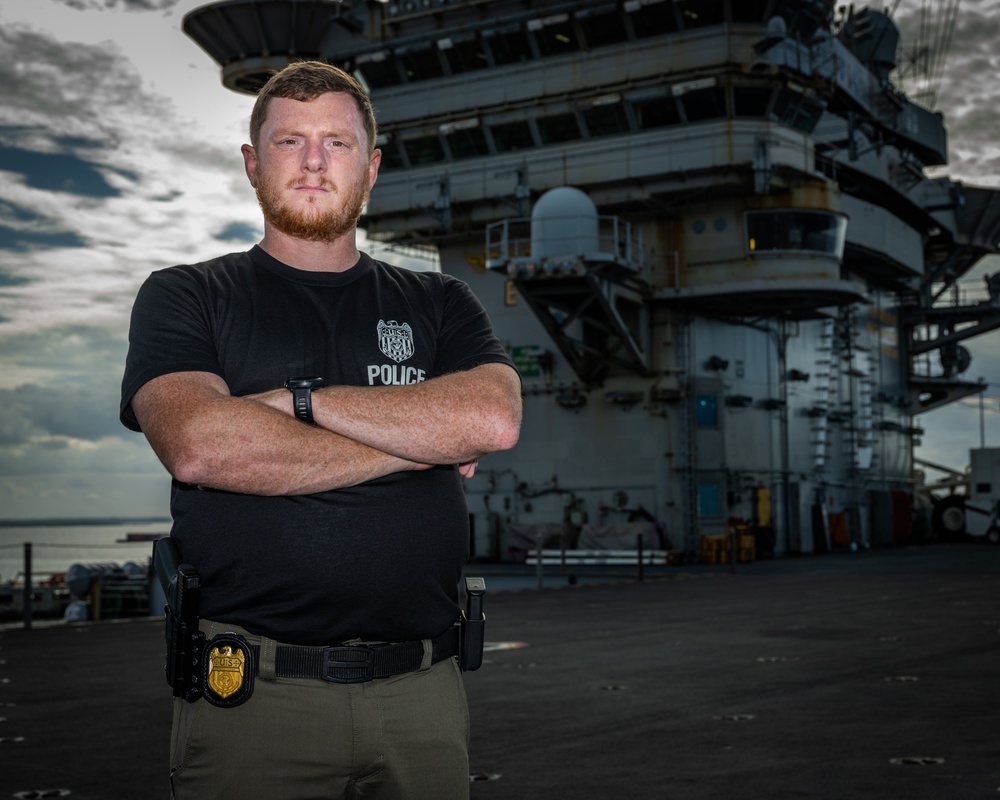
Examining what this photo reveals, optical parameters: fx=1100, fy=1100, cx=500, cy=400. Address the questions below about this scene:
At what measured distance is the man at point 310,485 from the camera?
110 inches

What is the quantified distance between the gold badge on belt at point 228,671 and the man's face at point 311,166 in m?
1.13

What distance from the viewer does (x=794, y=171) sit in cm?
3366

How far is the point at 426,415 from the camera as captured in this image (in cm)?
290

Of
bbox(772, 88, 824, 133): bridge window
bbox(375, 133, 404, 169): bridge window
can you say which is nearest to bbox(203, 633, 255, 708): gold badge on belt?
bbox(772, 88, 824, 133): bridge window

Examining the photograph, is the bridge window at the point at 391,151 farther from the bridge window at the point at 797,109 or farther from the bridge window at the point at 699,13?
the bridge window at the point at 797,109

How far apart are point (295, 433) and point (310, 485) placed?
138 millimetres

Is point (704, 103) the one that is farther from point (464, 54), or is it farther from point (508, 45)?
point (464, 54)

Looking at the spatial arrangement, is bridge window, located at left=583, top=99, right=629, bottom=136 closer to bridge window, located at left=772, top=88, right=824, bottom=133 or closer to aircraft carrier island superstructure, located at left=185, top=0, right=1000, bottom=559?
aircraft carrier island superstructure, located at left=185, top=0, right=1000, bottom=559

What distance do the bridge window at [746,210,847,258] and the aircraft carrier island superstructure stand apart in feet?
0.23

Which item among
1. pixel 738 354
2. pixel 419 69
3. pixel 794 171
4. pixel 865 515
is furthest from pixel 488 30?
pixel 865 515

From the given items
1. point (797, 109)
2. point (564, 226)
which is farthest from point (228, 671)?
point (797, 109)

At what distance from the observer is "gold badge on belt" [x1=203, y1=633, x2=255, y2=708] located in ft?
9.13

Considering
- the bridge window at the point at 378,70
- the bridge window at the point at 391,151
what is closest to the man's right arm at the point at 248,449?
the bridge window at the point at 391,151

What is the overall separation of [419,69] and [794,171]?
42.7ft
